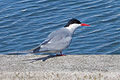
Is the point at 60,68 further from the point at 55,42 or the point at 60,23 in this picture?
the point at 60,23

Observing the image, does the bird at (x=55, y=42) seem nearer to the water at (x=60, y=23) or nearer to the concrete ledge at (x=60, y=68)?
the concrete ledge at (x=60, y=68)

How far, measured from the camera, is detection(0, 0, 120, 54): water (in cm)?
952

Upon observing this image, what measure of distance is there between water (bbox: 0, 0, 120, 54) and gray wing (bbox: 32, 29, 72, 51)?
3.13 m

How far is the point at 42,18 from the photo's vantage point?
440 inches

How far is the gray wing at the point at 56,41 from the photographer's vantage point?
18.8 feet

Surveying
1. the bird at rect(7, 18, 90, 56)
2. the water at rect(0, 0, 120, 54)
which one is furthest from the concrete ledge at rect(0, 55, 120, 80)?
the water at rect(0, 0, 120, 54)

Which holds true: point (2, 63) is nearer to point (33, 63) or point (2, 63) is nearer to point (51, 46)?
point (33, 63)

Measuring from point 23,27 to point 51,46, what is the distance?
4976mm

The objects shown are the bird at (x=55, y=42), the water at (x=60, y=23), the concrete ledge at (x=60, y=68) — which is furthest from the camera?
the water at (x=60, y=23)

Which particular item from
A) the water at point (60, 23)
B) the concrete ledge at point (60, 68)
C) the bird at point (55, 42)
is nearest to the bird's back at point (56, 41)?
the bird at point (55, 42)

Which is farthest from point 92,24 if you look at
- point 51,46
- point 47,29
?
point 51,46

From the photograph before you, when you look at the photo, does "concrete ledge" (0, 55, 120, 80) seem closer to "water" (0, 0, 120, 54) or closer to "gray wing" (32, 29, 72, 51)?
"gray wing" (32, 29, 72, 51)

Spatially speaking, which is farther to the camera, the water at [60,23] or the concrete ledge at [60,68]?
the water at [60,23]

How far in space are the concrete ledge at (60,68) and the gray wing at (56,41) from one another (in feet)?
0.62
